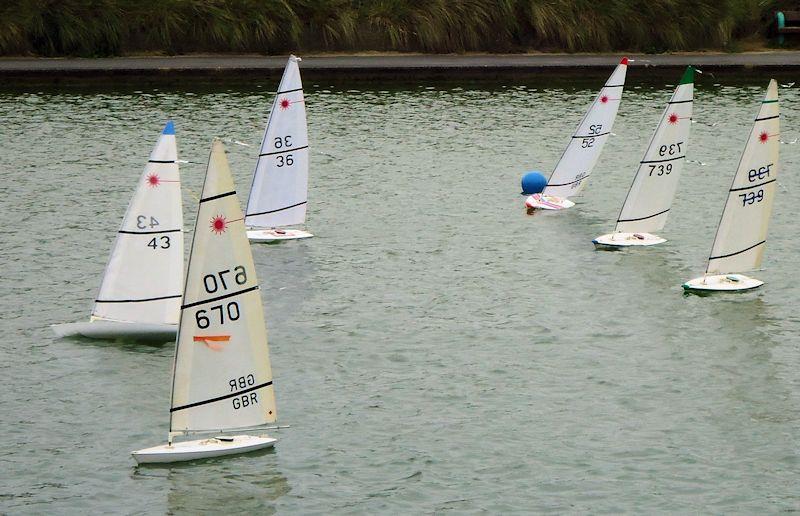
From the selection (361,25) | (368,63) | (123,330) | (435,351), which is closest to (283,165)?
(123,330)

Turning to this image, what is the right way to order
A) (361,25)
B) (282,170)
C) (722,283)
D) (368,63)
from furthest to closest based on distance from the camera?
(361,25) → (368,63) → (282,170) → (722,283)

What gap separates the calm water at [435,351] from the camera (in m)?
22.0

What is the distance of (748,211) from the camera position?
31.9 meters

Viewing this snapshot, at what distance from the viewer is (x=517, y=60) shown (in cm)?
6519

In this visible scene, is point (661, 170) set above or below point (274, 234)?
above

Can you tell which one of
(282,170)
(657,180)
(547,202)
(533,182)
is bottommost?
(547,202)

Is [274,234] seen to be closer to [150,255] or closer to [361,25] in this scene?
[150,255]

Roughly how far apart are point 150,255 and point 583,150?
678 inches

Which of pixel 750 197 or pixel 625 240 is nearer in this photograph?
pixel 750 197

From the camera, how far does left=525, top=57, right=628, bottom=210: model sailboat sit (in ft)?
132

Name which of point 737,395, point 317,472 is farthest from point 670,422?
point 317,472

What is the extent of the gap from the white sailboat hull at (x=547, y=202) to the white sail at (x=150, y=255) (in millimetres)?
15568

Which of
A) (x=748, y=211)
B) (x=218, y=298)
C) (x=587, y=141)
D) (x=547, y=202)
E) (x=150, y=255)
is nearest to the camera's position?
(x=218, y=298)

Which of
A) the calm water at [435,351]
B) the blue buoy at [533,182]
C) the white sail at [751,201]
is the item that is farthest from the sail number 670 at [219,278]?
the blue buoy at [533,182]
